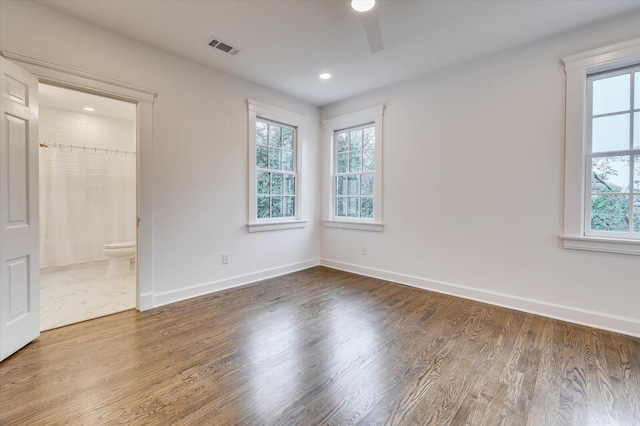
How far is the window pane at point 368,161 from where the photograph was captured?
4.23 meters

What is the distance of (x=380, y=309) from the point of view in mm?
2953

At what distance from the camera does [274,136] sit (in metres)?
4.29

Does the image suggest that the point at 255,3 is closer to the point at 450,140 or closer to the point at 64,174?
the point at 450,140

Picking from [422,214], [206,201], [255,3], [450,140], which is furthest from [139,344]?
[450,140]

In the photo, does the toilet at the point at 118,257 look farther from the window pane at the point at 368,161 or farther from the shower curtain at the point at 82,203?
the window pane at the point at 368,161

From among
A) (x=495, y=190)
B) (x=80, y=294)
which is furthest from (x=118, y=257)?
(x=495, y=190)

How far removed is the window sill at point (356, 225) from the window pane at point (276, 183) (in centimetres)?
97

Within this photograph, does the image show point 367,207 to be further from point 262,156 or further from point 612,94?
point 612,94

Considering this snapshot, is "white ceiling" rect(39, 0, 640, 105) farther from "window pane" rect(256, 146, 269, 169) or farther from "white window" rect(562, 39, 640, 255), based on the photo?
"window pane" rect(256, 146, 269, 169)

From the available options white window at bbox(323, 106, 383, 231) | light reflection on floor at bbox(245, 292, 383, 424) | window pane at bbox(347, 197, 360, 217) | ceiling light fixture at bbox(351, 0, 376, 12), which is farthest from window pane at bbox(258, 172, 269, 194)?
ceiling light fixture at bbox(351, 0, 376, 12)

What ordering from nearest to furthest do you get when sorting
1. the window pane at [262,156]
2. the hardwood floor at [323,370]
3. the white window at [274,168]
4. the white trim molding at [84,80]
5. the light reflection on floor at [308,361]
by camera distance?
the hardwood floor at [323,370]
the light reflection on floor at [308,361]
the white trim molding at [84,80]
the white window at [274,168]
the window pane at [262,156]

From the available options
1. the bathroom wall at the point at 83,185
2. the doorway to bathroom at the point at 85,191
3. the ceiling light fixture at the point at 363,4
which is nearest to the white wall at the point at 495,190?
the ceiling light fixture at the point at 363,4

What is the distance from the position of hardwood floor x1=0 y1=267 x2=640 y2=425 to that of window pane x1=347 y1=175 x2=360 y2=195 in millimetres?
2027

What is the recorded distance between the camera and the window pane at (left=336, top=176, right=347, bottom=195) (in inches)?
181
